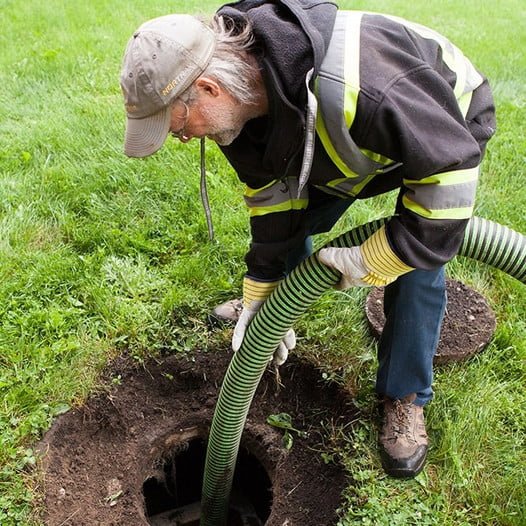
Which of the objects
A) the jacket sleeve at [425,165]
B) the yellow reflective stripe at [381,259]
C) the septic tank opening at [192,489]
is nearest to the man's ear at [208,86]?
the jacket sleeve at [425,165]

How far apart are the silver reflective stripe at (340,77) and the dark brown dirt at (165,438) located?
1.37 meters

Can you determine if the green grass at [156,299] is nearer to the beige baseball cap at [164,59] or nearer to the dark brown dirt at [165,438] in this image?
the dark brown dirt at [165,438]

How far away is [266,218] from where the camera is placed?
233cm

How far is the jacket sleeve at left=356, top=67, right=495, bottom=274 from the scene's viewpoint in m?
1.63

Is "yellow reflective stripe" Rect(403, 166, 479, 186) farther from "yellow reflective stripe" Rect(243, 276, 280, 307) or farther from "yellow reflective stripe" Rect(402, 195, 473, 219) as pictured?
"yellow reflective stripe" Rect(243, 276, 280, 307)

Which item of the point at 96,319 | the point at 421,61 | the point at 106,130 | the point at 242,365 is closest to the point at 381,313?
the point at 242,365

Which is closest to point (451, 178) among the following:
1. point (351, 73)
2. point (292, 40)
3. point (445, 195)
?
point (445, 195)

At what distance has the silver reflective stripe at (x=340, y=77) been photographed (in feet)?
5.42

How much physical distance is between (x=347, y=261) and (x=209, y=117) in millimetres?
593

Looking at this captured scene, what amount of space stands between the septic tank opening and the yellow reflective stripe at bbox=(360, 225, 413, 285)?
1.31 m

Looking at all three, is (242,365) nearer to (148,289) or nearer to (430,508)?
(430,508)

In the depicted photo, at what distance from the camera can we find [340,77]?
5.43 ft

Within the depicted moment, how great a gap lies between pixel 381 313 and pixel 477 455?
0.78m

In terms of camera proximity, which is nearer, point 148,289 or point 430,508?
point 430,508
